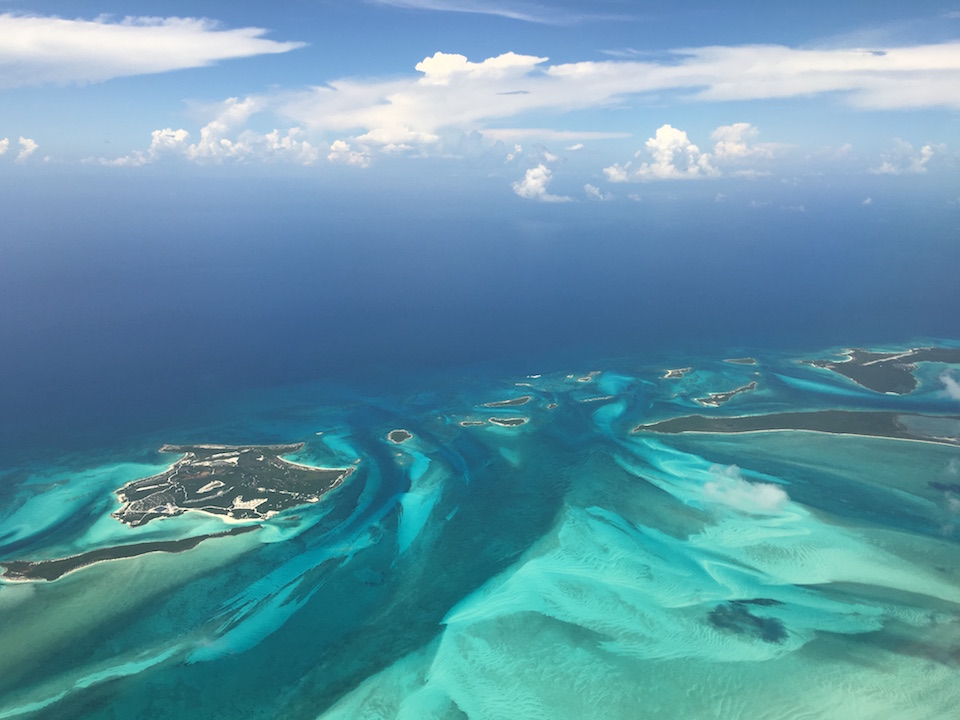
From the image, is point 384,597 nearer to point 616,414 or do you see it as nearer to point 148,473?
point 148,473

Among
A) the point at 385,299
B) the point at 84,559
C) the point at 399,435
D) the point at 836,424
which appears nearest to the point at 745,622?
the point at 836,424

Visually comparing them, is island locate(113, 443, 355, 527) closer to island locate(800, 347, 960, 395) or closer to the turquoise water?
the turquoise water

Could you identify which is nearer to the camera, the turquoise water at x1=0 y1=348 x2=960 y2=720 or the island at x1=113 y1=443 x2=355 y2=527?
the turquoise water at x1=0 y1=348 x2=960 y2=720

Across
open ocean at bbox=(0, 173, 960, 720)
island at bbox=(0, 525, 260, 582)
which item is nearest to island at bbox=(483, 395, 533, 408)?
open ocean at bbox=(0, 173, 960, 720)

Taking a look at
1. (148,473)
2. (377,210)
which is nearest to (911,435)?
(148,473)

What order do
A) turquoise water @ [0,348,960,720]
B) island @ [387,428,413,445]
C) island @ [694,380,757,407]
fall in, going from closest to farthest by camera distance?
turquoise water @ [0,348,960,720] → island @ [387,428,413,445] → island @ [694,380,757,407]

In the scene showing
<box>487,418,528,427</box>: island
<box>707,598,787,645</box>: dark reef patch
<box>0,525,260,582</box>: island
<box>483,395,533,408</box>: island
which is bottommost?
<box>707,598,787,645</box>: dark reef patch

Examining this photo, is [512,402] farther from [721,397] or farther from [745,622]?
[745,622]
